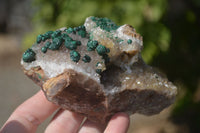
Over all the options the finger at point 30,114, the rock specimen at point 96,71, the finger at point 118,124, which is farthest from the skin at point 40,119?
the finger at point 118,124

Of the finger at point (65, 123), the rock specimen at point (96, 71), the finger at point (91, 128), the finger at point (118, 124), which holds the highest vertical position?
the rock specimen at point (96, 71)

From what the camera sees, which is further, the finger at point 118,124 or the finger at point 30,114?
the finger at point 30,114

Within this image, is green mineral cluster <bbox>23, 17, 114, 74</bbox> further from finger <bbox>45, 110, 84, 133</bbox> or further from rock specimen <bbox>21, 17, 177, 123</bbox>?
finger <bbox>45, 110, 84, 133</bbox>

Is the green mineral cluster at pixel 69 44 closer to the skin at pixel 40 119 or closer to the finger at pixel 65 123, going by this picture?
the skin at pixel 40 119

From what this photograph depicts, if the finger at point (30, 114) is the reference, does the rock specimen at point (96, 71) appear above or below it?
above

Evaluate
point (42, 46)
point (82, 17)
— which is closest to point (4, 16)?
point (82, 17)

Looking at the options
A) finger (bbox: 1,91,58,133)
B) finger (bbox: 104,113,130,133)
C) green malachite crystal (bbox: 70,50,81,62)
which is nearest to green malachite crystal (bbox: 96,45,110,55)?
green malachite crystal (bbox: 70,50,81,62)

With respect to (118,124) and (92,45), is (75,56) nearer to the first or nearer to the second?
(92,45)
